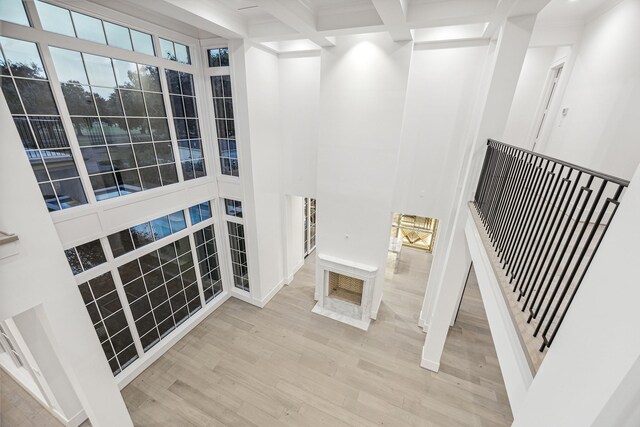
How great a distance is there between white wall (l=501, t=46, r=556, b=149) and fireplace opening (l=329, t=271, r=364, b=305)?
4220 millimetres

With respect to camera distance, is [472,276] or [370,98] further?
[472,276]

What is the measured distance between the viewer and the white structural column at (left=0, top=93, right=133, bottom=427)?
84.6 inches

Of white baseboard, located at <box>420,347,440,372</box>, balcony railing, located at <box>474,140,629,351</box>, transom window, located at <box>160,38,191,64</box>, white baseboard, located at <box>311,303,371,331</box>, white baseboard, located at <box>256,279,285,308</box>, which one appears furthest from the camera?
white baseboard, located at <box>256,279,285,308</box>

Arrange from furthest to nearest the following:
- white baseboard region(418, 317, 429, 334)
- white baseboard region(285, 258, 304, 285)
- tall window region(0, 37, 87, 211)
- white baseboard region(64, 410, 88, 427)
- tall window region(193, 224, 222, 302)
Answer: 1. white baseboard region(285, 258, 304, 285)
2. white baseboard region(418, 317, 429, 334)
3. tall window region(193, 224, 222, 302)
4. white baseboard region(64, 410, 88, 427)
5. tall window region(0, 37, 87, 211)

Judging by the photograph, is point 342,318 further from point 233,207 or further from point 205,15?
point 205,15

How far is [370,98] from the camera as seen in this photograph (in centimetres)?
436

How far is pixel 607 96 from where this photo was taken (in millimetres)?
3191

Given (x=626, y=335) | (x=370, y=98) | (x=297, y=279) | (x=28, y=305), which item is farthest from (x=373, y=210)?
(x=28, y=305)

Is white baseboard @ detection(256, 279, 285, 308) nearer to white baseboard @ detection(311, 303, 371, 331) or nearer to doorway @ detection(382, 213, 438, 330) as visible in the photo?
white baseboard @ detection(311, 303, 371, 331)

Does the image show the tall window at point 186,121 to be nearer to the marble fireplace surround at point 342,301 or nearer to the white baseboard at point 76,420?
the marble fireplace surround at point 342,301

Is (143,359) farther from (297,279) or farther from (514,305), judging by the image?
(514,305)

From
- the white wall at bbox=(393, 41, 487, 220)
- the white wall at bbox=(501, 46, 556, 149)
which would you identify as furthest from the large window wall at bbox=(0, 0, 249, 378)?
the white wall at bbox=(501, 46, 556, 149)

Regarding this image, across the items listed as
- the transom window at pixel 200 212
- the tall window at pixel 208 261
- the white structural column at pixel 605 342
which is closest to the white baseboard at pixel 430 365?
the white structural column at pixel 605 342

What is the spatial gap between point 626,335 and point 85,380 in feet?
14.4
